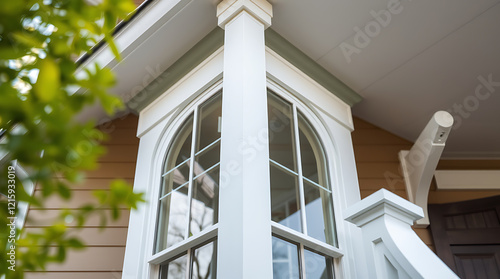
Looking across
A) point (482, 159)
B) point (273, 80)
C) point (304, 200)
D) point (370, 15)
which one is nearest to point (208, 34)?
point (273, 80)

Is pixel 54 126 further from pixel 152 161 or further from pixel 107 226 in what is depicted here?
pixel 107 226

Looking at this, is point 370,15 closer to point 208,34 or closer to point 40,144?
point 208,34

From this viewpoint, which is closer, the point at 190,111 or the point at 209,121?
the point at 209,121

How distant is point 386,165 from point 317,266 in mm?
1380

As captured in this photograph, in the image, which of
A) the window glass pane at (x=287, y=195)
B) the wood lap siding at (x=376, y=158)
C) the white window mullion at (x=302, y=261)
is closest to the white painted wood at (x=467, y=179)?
the wood lap siding at (x=376, y=158)

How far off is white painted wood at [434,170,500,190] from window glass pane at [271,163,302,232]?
4.74 ft

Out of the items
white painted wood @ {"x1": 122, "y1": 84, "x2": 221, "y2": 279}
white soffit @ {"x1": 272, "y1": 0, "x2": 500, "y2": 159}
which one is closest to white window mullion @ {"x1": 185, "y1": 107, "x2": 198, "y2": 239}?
white painted wood @ {"x1": 122, "y1": 84, "x2": 221, "y2": 279}

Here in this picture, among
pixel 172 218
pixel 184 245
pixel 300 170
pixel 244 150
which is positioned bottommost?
pixel 184 245

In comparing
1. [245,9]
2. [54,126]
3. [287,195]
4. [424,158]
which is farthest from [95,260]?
[54,126]

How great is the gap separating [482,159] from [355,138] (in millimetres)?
1171

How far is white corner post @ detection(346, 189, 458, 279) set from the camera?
2.05m

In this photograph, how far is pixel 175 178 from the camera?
302cm

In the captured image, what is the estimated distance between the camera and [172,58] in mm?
3311

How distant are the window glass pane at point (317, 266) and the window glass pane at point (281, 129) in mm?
574
